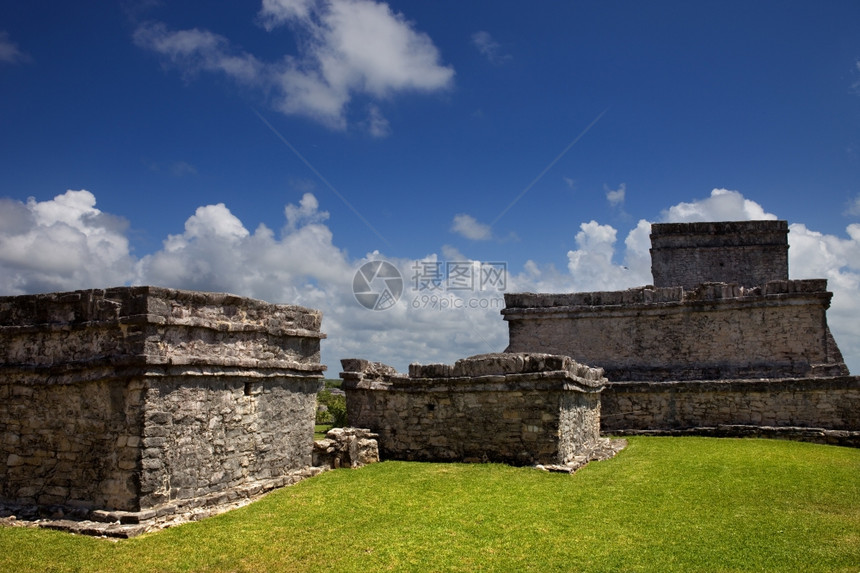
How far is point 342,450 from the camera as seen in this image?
1241 centimetres

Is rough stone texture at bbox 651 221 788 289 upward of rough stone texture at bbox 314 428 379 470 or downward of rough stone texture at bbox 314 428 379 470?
upward

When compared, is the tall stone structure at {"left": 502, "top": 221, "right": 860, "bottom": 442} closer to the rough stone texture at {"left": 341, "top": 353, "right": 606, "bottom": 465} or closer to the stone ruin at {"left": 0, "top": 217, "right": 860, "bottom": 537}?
the stone ruin at {"left": 0, "top": 217, "right": 860, "bottom": 537}

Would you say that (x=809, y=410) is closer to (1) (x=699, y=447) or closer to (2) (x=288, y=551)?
(1) (x=699, y=447)

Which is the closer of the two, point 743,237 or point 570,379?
point 570,379

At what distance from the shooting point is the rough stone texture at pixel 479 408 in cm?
1194

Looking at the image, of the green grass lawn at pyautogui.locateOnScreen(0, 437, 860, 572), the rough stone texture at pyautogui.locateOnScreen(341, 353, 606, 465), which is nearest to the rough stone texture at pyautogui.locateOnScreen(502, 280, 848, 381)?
the rough stone texture at pyautogui.locateOnScreen(341, 353, 606, 465)

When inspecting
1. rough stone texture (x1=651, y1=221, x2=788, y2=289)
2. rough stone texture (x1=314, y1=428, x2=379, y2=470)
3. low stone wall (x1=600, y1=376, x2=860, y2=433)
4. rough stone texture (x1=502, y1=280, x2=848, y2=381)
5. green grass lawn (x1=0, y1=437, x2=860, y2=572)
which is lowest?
green grass lawn (x1=0, y1=437, x2=860, y2=572)

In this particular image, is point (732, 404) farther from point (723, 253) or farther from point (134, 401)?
point (134, 401)

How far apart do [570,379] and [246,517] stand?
6.42 m

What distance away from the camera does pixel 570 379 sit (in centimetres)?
1224

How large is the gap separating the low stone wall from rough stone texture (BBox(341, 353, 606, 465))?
3947mm

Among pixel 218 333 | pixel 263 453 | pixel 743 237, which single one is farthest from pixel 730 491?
pixel 743 237

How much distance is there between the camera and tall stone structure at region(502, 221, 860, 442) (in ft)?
54.5

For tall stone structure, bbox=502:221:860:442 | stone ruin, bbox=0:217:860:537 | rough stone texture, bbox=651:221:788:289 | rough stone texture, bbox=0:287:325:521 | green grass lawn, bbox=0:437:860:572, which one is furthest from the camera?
rough stone texture, bbox=651:221:788:289
